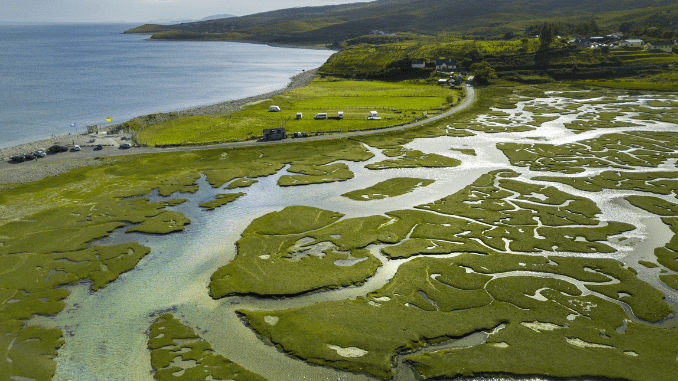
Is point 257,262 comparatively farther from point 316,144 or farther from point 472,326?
point 316,144

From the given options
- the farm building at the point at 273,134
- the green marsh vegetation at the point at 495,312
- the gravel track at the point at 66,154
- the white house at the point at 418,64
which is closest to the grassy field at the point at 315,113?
the farm building at the point at 273,134

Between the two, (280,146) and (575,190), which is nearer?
(575,190)

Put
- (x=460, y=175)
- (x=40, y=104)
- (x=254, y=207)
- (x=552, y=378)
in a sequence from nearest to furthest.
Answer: (x=552, y=378), (x=254, y=207), (x=460, y=175), (x=40, y=104)

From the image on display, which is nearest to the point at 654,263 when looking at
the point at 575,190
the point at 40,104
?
the point at 575,190

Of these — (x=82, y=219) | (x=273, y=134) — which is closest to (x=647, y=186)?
(x=273, y=134)

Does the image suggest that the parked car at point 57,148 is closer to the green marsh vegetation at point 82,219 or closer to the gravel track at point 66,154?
the gravel track at point 66,154

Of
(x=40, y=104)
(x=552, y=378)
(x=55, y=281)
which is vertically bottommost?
(x=552, y=378)

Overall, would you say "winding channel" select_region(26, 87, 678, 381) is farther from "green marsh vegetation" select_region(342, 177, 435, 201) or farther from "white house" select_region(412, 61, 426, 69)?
"white house" select_region(412, 61, 426, 69)
